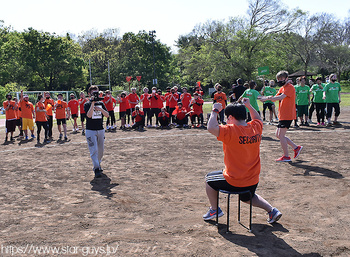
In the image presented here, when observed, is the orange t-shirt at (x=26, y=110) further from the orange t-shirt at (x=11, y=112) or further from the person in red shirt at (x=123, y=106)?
the person in red shirt at (x=123, y=106)

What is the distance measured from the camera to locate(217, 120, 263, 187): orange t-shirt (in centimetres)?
386

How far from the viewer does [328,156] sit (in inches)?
324

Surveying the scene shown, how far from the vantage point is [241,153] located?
12.8ft

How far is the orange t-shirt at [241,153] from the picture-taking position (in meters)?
3.86

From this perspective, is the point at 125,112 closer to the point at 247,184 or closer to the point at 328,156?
the point at 328,156

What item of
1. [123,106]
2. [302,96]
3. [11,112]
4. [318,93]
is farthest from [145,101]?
[318,93]

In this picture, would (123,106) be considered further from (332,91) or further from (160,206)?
(160,206)

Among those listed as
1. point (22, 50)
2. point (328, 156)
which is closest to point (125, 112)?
point (328, 156)

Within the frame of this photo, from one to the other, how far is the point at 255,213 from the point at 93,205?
104 inches

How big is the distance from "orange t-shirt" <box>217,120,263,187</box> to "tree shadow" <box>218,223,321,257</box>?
66 cm

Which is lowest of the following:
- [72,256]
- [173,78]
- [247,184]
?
[72,256]

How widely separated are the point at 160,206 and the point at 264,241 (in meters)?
1.87

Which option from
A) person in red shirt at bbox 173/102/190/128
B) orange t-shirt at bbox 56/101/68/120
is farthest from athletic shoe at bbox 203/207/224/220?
person in red shirt at bbox 173/102/190/128

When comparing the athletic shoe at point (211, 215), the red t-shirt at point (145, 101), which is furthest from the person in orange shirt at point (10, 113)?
the athletic shoe at point (211, 215)
